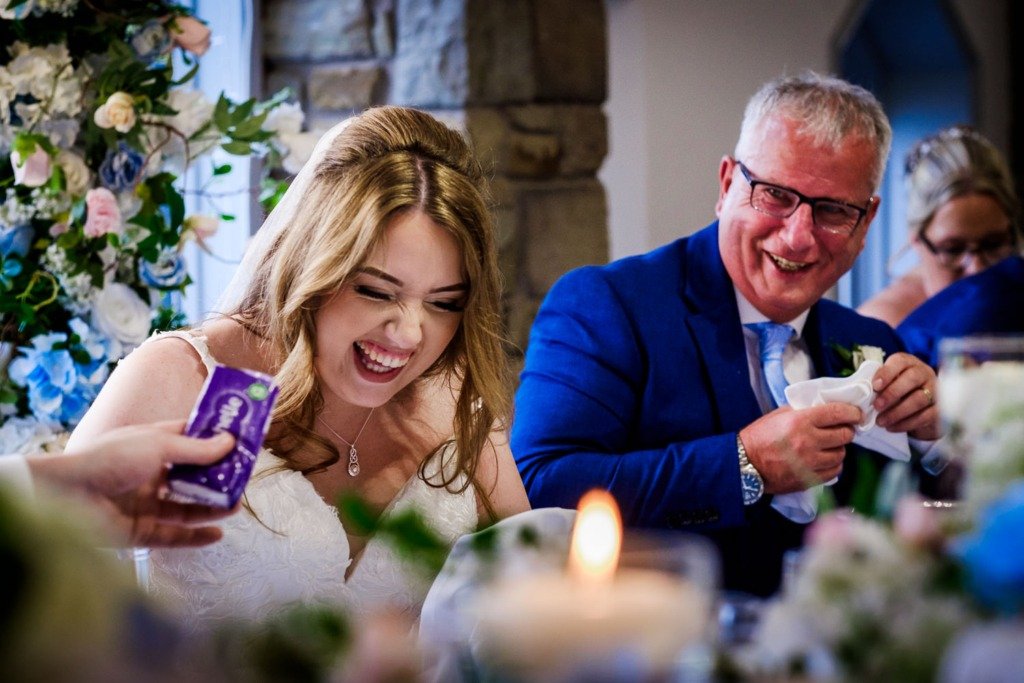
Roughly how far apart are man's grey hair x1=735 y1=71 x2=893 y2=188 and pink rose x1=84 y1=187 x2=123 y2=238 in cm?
116

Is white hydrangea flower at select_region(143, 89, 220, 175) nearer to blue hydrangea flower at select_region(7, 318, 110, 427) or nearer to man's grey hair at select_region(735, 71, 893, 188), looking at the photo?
blue hydrangea flower at select_region(7, 318, 110, 427)

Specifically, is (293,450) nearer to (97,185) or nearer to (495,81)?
(97,185)

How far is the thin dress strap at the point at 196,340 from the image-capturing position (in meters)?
1.89

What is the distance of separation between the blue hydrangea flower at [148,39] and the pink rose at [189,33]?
19 mm

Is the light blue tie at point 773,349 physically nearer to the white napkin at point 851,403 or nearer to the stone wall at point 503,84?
the white napkin at point 851,403

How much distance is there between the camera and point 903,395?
2098mm

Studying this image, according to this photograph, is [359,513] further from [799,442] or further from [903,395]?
[903,395]

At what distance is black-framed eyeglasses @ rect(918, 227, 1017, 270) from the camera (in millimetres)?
3475

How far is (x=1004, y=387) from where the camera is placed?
2.85 feet

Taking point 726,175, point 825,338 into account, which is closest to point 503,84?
point 726,175

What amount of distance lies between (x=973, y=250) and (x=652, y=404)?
1640 millimetres

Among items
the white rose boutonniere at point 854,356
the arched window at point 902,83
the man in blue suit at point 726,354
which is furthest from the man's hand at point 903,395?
the arched window at point 902,83

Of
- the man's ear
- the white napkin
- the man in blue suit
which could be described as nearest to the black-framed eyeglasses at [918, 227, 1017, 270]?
the man in blue suit

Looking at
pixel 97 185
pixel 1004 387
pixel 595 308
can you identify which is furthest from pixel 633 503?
pixel 1004 387
